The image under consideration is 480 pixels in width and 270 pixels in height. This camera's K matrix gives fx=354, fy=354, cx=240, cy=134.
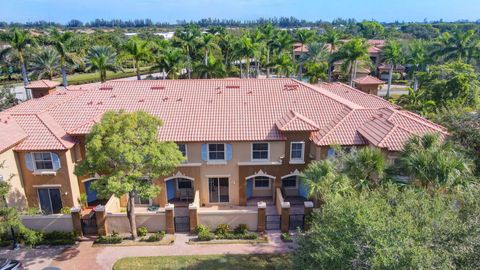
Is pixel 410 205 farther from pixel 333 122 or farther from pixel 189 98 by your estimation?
pixel 189 98

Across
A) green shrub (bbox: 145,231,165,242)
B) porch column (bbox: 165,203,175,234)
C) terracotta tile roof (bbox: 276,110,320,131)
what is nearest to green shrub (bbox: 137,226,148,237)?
green shrub (bbox: 145,231,165,242)

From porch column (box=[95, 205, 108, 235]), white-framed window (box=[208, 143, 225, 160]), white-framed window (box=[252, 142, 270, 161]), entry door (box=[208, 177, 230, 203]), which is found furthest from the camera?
entry door (box=[208, 177, 230, 203])

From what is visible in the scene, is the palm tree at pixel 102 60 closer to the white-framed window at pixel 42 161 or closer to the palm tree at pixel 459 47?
the white-framed window at pixel 42 161

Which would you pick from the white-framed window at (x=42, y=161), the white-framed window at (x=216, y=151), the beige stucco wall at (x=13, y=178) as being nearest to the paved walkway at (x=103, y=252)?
the beige stucco wall at (x=13, y=178)

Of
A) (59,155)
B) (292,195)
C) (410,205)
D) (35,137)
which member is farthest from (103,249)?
(410,205)

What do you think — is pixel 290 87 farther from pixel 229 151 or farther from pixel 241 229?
pixel 241 229

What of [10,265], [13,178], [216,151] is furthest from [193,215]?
[13,178]

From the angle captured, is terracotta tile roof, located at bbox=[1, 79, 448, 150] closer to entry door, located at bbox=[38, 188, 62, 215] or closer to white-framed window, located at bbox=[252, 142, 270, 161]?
white-framed window, located at bbox=[252, 142, 270, 161]
